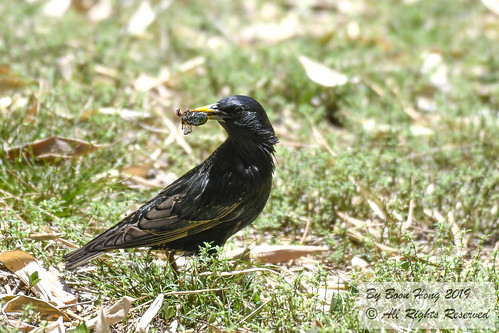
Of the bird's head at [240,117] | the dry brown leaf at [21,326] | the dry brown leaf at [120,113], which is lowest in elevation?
the dry brown leaf at [21,326]

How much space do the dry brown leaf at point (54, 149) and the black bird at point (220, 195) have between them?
3.19ft

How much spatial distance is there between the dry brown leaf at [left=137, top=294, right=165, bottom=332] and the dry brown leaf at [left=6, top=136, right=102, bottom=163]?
1465 mm

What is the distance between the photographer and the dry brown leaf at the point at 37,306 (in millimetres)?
3230

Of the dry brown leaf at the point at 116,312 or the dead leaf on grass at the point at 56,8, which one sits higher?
the dead leaf on grass at the point at 56,8

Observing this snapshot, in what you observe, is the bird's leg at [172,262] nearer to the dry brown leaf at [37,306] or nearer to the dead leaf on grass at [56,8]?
the dry brown leaf at [37,306]

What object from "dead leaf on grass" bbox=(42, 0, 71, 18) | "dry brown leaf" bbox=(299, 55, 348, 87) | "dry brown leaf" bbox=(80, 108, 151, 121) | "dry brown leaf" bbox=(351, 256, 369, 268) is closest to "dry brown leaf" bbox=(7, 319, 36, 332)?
"dry brown leaf" bbox=(351, 256, 369, 268)

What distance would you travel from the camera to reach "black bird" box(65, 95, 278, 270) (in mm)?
3521

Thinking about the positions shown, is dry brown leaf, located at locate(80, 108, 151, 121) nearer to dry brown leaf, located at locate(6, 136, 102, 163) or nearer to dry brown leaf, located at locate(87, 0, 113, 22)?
dry brown leaf, located at locate(6, 136, 102, 163)

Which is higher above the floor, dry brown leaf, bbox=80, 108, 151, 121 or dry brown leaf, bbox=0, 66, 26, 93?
dry brown leaf, bbox=0, 66, 26, 93

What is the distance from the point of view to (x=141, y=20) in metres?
7.11

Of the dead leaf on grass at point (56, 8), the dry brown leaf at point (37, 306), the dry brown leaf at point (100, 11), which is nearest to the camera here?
the dry brown leaf at point (37, 306)

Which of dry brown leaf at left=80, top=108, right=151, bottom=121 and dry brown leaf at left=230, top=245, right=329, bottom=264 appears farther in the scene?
dry brown leaf at left=80, top=108, right=151, bottom=121

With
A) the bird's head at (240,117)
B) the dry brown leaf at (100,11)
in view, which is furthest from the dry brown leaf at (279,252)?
the dry brown leaf at (100,11)

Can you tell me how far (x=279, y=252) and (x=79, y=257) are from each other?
123cm
